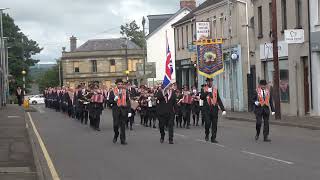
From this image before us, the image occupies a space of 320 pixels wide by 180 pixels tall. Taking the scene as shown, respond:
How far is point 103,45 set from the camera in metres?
120

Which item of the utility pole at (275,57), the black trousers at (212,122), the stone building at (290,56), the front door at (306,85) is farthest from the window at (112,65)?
the black trousers at (212,122)

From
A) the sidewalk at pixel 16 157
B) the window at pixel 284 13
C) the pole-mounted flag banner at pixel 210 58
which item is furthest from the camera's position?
the pole-mounted flag banner at pixel 210 58

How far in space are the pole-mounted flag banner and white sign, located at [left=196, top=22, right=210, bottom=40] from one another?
7.04 ft

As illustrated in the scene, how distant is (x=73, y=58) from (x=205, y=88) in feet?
321

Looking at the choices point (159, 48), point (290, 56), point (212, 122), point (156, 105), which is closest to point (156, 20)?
point (159, 48)

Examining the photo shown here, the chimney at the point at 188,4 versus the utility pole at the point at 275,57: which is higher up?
the chimney at the point at 188,4

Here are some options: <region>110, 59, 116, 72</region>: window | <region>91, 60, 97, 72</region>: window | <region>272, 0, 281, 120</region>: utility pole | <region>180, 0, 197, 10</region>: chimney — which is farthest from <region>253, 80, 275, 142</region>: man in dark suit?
<region>91, 60, 97, 72</region>: window

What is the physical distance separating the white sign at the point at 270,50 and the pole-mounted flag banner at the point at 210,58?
5.52 meters

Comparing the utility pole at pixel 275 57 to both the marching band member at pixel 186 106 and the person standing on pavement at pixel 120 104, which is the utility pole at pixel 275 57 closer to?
the marching band member at pixel 186 106

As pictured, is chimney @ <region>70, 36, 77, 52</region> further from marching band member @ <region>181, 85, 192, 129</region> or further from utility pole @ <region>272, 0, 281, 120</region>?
marching band member @ <region>181, 85, 192, 129</region>

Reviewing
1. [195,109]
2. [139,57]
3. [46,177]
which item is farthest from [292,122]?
[139,57]

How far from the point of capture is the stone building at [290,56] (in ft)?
106

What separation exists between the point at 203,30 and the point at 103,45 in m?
75.8

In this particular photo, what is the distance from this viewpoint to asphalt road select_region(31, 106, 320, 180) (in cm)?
1250
